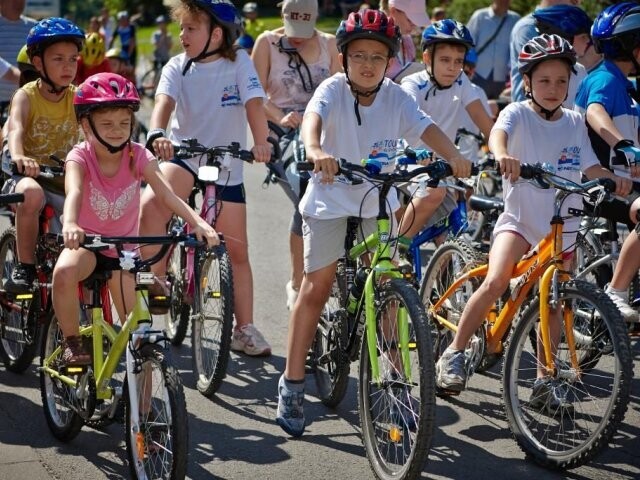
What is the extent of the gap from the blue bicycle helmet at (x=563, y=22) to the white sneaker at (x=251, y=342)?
10.2 ft

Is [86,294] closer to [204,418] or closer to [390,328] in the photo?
[204,418]

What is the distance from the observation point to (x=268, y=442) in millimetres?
6066

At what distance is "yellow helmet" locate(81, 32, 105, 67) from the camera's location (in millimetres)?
10055

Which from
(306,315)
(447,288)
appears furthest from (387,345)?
(447,288)

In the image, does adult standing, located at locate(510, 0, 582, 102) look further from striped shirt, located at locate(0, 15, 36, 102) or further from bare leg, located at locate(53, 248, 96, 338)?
bare leg, located at locate(53, 248, 96, 338)

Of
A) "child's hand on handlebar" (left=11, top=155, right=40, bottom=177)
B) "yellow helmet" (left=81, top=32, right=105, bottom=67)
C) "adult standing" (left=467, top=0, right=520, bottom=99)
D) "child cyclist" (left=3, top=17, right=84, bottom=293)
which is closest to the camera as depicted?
"child's hand on handlebar" (left=11, top=155, right=40, bottom=177)

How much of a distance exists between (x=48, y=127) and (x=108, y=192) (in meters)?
1.50

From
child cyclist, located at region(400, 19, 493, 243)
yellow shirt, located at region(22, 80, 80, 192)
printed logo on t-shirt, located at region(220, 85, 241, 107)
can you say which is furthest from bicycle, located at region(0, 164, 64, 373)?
child cyclist, located at region(400, 19, 493, 243)

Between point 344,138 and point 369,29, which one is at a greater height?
point 369,29

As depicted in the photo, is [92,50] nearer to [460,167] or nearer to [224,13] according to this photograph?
[224,13]

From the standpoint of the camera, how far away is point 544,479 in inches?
216

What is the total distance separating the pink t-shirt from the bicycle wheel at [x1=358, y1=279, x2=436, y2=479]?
4.62ft

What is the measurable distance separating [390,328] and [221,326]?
151 centimetres

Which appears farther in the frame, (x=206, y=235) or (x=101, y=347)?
(x=101, y=347)
